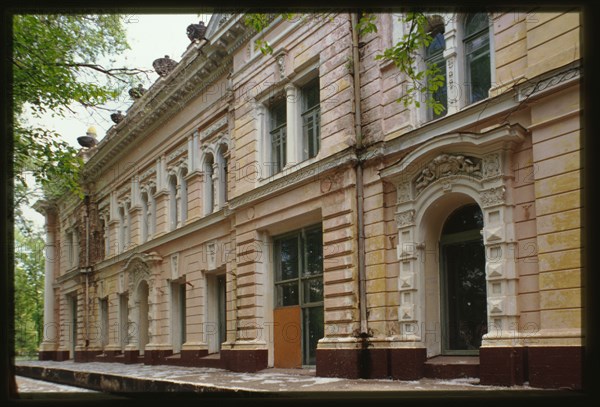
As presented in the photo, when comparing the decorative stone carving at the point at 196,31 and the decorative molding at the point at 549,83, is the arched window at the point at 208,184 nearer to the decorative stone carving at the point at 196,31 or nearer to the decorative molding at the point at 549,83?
the decorative stone carving at the point at 196,31

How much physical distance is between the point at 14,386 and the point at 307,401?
3.13 metres

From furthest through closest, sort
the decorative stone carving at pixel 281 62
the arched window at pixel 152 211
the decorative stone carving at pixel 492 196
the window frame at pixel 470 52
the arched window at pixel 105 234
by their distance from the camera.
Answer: the arched window at pixel 105 234
the arched window at pixel 152 211
the decorative stone carving at pixel 281 62
the window frame at pixel 470 52
the decorative stone carving at pixel 492 196

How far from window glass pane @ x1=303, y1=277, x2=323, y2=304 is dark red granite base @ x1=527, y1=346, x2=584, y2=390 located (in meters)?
A: 5.91

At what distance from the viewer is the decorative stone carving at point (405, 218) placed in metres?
12.0

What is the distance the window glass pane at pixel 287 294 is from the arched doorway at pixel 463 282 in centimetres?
450

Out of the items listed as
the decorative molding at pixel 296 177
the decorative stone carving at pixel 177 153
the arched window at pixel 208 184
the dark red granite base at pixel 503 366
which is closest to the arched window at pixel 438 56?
the decorative molding at pixel 296 177

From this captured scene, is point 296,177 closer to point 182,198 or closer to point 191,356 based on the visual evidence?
point 182,198

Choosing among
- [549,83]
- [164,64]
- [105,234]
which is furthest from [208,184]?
[549,83]

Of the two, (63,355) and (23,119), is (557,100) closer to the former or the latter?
(23,119)

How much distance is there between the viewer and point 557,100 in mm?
9578

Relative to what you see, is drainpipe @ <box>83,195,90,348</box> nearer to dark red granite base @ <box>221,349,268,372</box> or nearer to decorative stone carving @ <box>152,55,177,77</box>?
decorative stone carving @ <box>152,55,177,77</box>

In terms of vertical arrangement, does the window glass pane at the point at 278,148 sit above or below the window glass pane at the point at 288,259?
above

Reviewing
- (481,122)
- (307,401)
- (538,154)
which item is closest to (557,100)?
(538,154)

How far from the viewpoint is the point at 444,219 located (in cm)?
1207
